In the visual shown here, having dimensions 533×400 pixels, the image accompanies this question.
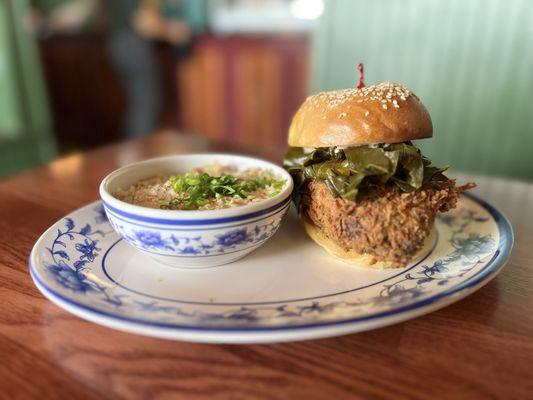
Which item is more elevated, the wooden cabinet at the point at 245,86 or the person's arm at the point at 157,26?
the person's arm at the point at 157,26

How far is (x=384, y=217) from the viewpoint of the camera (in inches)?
42.9

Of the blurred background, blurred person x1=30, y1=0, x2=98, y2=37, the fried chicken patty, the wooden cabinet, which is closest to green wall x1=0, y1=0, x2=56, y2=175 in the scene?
the blurred background

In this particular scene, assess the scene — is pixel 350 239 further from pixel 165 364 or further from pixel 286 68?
pixel 286 68

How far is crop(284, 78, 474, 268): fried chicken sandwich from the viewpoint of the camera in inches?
43.2

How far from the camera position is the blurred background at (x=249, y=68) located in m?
3.35

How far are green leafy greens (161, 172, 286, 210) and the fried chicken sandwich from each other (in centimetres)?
13

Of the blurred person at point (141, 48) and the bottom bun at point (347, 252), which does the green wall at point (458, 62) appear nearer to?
the blurred person at point (141, 48)

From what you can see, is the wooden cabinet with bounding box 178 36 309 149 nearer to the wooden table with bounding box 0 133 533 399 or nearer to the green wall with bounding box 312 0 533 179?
the green wall with bounding box 312 0 533 179

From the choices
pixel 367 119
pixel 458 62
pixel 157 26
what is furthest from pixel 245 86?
pixel 367 119

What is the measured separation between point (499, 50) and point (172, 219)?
320 centimetres

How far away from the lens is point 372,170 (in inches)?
44.3

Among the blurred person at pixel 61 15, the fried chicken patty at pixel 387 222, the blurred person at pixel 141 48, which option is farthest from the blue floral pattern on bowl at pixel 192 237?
the blurred person at pixel 61 15

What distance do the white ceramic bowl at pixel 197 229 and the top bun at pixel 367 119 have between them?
0.66 ft

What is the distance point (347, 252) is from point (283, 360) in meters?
0.42
